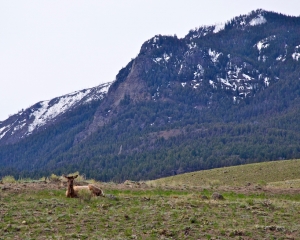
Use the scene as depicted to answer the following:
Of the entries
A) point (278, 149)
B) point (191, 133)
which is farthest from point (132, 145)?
point (278, 149)

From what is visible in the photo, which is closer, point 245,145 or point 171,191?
point 171,191

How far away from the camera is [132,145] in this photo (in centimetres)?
19175

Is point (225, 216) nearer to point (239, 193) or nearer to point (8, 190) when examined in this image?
point (239, 193)

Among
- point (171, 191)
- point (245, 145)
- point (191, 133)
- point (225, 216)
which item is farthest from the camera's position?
point (191, 133)

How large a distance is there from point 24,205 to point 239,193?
14.5 m

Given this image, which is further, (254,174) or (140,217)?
(254,174)

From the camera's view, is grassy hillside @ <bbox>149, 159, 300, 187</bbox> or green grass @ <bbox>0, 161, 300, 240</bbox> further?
grassy hillside @ <bbox>149, 159, 300, 187</bbox>

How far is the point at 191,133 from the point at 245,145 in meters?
39.3

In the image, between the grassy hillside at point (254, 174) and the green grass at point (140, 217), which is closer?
the green grass at point (140, 217)

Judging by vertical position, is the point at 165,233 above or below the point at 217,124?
below

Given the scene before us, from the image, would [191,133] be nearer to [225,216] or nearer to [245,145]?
[245,145]

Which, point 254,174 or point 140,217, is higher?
point 254,174

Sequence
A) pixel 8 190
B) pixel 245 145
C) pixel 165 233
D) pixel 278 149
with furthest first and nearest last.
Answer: pixel 245 145 → pixel 278 149 → pixel 8 190 → pixel 165 233

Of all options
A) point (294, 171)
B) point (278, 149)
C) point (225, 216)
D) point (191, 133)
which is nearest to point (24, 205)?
point (225, 216)
